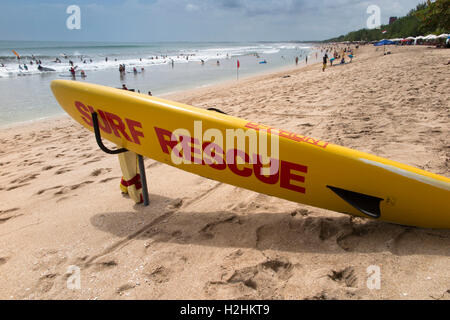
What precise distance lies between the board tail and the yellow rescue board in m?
0.28

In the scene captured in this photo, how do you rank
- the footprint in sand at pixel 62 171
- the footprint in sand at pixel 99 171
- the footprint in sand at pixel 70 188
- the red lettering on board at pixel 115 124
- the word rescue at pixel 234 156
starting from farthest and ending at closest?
the footprint in sand at pixel 62 171 < the footprint in sand at pixel 99 171 < the footprint in sand at pixel 70 188 < the red lettering on board at pixel 115 124 < the word rescue at pixel 234 156

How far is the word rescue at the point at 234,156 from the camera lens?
203 centimetres

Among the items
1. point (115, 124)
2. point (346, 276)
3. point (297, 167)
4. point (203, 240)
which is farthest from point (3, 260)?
point (346, 276)

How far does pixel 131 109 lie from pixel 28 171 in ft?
10.0

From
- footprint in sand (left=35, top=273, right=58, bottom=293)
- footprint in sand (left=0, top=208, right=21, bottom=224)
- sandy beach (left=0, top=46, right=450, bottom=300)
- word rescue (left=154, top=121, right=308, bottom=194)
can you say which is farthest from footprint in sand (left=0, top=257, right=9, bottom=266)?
word rescue (left=154, top=121, right=308, bottom=194)

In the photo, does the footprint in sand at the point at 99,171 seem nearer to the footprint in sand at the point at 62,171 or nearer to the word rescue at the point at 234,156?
the footprint in sand at the point at 62,171

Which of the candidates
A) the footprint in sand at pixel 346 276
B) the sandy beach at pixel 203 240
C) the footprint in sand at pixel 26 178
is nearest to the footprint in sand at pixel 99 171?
the sandy beach at pixel 203 240

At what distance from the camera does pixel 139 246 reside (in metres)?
2.19

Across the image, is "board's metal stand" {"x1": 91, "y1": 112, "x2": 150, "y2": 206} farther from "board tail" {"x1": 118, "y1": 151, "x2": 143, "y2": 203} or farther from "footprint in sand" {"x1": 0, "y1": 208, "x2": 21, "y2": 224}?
"footprint in sand" {"x1": 0, "y1": 208, "x2": 21, "y2": 224}

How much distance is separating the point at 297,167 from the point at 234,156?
529 mm

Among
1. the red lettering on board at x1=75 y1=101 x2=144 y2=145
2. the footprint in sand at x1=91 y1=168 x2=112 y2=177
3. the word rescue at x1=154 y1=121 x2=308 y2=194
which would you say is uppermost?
the red lettering on board at x1=75 y1=101 x2=144 y2=145

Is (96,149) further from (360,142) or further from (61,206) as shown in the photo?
(360,142)

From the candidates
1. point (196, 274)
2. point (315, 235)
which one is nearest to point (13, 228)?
point (196, 274)

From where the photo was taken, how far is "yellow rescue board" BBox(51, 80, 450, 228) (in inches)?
71.4
